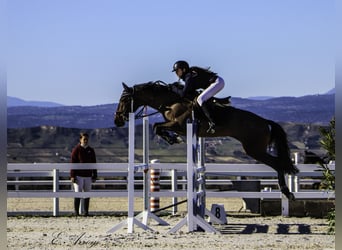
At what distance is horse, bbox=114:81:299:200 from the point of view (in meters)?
12.7

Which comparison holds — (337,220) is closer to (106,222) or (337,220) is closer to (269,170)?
(106,222)

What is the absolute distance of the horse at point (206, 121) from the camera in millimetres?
12695

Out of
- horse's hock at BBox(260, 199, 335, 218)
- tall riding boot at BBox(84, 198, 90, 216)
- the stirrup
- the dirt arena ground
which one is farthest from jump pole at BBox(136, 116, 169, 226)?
horse's hock at BBox(260, 199, 335, 218)

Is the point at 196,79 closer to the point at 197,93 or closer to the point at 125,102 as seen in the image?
the point at 197,93

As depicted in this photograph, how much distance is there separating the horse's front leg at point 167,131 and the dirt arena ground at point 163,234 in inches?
51.1

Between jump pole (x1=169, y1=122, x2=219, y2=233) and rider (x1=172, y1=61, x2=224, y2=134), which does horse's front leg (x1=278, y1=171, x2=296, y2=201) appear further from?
jump pole (x1=169, y1=122, x2=219, y2=233)

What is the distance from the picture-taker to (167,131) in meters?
12.9

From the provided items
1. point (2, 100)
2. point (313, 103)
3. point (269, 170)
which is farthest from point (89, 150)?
point (313, 103)

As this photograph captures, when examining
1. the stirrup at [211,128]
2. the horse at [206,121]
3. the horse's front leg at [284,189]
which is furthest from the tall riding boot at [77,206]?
the horse's front leg at [284,189]

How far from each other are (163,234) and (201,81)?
236 centimetres

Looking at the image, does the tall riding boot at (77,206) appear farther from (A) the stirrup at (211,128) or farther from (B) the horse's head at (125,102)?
(A) the stirrup at (211,128)

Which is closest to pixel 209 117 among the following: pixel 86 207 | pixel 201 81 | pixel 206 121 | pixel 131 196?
pixel 206 121

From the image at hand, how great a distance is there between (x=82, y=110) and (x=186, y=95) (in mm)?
54532

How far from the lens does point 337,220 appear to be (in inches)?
188
